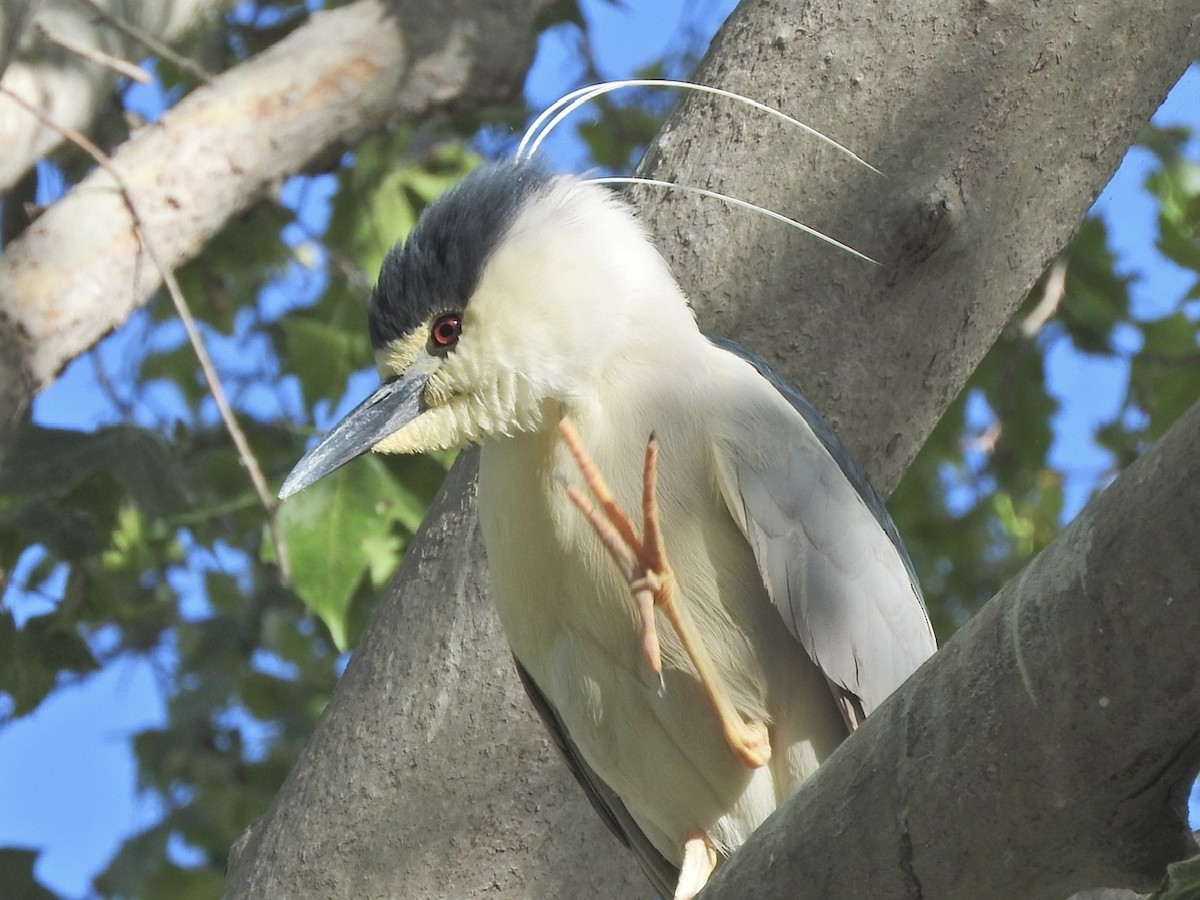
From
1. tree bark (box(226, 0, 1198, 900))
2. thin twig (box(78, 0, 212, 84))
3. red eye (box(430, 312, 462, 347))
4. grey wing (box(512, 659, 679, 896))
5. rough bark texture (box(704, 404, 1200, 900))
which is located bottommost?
rough bark texture (box(704, 404, 1200, 900))

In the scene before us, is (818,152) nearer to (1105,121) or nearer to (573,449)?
(1105,121)

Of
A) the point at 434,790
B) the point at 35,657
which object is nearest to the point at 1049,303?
the point at 434,790

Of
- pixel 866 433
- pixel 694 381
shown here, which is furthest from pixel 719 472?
pixel 866 433

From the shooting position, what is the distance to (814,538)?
6.80ft

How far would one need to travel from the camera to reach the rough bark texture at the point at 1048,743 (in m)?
1.03

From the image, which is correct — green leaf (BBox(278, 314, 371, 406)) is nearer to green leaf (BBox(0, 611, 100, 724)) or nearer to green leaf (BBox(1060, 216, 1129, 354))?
green leaf (BBox(0, 611, 100, 724))

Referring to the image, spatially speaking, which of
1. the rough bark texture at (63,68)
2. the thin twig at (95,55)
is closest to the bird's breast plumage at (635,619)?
the thin twig at (95,55)

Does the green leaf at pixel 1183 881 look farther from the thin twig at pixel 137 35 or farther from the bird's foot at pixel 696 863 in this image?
the thin twig at pixel 137 35

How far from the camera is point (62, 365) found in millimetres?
2766

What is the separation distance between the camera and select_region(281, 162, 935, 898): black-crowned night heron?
2.04 m

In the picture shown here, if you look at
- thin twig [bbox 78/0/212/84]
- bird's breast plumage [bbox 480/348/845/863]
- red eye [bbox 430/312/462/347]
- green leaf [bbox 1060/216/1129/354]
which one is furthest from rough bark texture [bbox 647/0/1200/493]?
green leaf [bbox 1060/216/1129/354]

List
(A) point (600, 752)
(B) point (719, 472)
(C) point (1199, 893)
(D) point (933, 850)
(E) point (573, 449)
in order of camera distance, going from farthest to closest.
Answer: (A) point (600, 752)
(B) point (719, 472)
(E) point (573, 449)
(D) point (933, 850)
(C) point (1199, 893)

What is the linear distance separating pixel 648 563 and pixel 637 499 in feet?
1.01

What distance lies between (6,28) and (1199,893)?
2.32m
